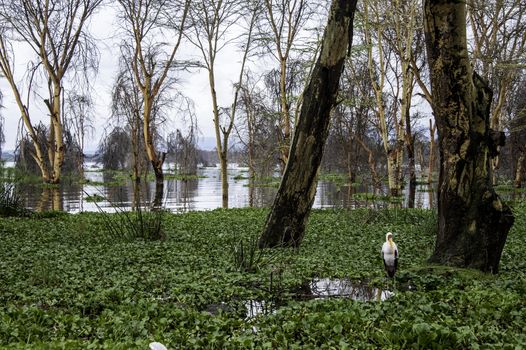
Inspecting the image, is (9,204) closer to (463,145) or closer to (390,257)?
(390,257)

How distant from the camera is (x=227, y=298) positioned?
606cm

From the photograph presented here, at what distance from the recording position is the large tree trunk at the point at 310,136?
29.3 ft

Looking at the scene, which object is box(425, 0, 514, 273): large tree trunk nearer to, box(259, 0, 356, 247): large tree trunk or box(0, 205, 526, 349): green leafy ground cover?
box(0, 205, 526, 349): green leafy ground cover

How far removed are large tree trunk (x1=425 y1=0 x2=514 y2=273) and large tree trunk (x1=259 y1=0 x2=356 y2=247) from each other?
6.93 ft

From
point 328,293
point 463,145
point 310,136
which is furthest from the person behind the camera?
point 310,136

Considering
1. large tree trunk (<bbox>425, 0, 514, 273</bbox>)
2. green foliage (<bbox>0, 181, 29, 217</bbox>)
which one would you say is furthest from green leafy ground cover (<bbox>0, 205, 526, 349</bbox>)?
green foliage (<bbox>0, 181, 29, 217</bbox>)

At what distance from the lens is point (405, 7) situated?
20.3 metres

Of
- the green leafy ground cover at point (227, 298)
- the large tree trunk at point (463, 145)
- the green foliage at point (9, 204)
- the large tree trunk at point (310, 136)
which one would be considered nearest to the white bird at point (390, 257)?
the green leafy ground cover at point (227, 298)

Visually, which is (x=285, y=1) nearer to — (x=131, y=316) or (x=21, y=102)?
(x=21, y=102)

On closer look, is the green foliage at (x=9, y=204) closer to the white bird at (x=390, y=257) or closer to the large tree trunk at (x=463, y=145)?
the white bird at (x=390, y=257)

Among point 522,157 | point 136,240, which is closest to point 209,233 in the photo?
point 136,240

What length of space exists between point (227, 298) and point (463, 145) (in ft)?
12.6

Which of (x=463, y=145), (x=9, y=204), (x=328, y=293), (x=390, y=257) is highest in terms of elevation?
(x=463, y=145)

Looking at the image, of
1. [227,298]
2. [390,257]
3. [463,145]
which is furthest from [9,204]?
[463,145]
